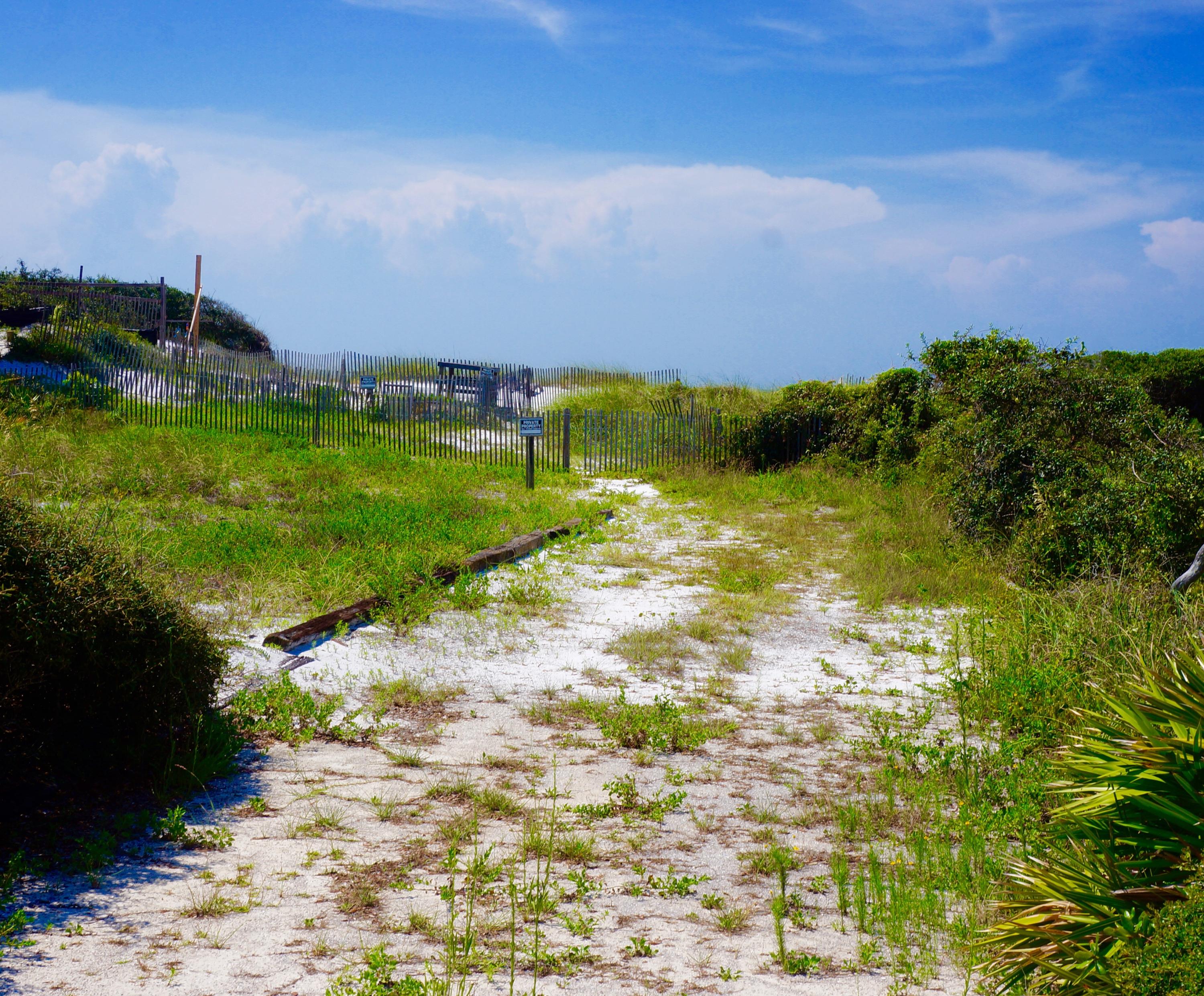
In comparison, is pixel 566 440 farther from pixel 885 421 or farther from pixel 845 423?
pixel 885 421

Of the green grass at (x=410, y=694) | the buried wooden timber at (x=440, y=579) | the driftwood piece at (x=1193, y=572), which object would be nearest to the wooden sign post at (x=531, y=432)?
the buried wooden timber at (x=440, y=579)

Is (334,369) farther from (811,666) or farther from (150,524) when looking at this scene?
(811,666)

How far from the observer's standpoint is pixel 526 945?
3.65 m

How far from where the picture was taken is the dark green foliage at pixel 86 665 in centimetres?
456

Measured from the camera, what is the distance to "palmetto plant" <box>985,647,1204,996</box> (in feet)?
10.5

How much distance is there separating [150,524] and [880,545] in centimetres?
885

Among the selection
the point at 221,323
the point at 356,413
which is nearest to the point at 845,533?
the point at 356,413

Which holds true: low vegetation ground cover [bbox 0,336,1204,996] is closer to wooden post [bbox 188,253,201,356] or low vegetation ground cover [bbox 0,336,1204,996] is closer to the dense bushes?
the dense bushes

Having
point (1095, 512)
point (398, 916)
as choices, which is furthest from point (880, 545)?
point (398, 916)

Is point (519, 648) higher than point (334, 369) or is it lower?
lower

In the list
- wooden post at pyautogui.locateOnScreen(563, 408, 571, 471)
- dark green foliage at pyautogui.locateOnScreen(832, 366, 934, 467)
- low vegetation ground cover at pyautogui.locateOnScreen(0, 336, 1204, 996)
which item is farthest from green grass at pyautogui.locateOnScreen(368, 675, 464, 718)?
wooden post at pyautogui.locateOnScreen(563, 408, 571, 471)

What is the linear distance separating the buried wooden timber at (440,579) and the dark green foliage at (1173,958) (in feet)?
20.5

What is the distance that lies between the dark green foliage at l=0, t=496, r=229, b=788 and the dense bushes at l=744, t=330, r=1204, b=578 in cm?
756

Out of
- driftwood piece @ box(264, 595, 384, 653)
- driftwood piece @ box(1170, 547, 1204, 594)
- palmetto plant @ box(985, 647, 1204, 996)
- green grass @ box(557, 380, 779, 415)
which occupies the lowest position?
driftwood piece @ box(264, 595, 384, 653)
